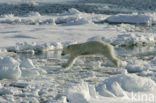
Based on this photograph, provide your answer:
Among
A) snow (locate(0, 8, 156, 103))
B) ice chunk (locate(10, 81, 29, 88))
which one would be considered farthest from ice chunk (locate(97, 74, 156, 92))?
ice chunk (locate(10, 81, 29, 88))

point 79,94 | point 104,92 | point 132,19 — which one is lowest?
point 104,92

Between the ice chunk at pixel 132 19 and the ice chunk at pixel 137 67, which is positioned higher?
the ice chunk at pixel 132 19

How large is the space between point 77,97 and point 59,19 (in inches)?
593

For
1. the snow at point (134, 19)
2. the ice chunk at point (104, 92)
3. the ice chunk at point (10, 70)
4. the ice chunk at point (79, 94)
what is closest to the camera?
the ice chunk at point (79, 94)

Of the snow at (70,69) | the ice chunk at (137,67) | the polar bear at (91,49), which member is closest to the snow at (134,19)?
the snow at (70,69)

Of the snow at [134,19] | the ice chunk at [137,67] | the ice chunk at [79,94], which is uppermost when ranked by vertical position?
the snow at [134,19]

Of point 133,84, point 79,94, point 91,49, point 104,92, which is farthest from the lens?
point 91,49

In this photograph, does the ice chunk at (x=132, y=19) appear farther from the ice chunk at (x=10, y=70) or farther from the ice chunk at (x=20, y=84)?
the ice chunk at (x=20, y=84)

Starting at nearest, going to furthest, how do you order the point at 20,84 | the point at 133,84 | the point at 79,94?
the point at 79,94, the point at 133,84, the point at 20,84

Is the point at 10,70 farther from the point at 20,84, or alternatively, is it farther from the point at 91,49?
the point at 91,49

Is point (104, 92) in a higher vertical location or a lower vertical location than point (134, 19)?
lower

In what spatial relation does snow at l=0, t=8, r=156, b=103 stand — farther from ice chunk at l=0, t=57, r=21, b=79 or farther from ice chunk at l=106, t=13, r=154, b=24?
ice chunk at l=106, t=13, r=154, b=24

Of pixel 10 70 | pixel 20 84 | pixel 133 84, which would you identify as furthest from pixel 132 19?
pixel 133 84

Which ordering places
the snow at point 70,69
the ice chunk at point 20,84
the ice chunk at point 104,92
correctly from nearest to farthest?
the ice chunk at point 104,92 → the snow at point 70,69 → the ice chunk at point 20,84
